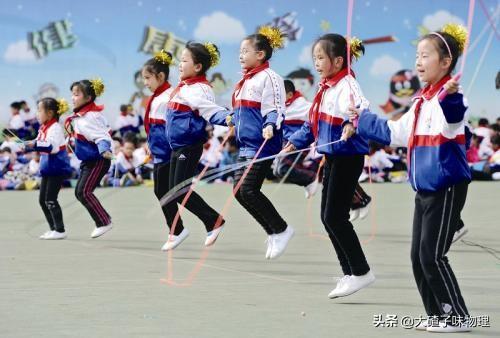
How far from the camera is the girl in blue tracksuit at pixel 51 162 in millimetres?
12188

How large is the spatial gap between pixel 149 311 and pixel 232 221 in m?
7.07

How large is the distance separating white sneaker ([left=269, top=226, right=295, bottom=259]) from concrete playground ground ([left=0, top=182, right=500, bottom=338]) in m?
0.11

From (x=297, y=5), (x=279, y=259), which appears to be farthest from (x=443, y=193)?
(x=297, y=5)

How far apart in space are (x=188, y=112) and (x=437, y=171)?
15.1 ft

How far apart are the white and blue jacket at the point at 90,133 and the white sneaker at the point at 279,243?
104 inches

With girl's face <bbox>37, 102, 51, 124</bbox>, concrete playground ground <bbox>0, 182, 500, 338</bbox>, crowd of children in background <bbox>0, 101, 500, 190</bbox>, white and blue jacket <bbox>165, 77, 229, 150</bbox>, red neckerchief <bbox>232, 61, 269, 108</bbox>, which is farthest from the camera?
crowd of children in background <bbox>0, 101, 500, 190</bbox>

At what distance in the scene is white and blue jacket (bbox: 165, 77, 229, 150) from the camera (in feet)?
34.4

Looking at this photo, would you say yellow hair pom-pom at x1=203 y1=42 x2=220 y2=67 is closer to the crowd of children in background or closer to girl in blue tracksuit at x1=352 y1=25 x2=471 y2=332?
girl in blue tracksuit at x1=352 y1=25 x2=471 y2=332

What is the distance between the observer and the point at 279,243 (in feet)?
32.2

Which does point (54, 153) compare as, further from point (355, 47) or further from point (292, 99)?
point (355, 47)

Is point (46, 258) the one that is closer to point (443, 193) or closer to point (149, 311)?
point (149, 311)

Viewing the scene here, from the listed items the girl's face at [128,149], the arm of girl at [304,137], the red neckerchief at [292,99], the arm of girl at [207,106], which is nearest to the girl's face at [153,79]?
the arm of girl at [207,106]

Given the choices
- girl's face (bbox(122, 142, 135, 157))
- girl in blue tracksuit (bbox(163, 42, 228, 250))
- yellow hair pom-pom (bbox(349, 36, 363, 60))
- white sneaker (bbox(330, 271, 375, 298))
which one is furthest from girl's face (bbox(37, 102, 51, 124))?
girl's face (bbox(122, 142, 135, 157))

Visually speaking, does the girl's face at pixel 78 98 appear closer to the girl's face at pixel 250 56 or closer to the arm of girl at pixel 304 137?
the girl's face at pixel 250 56
